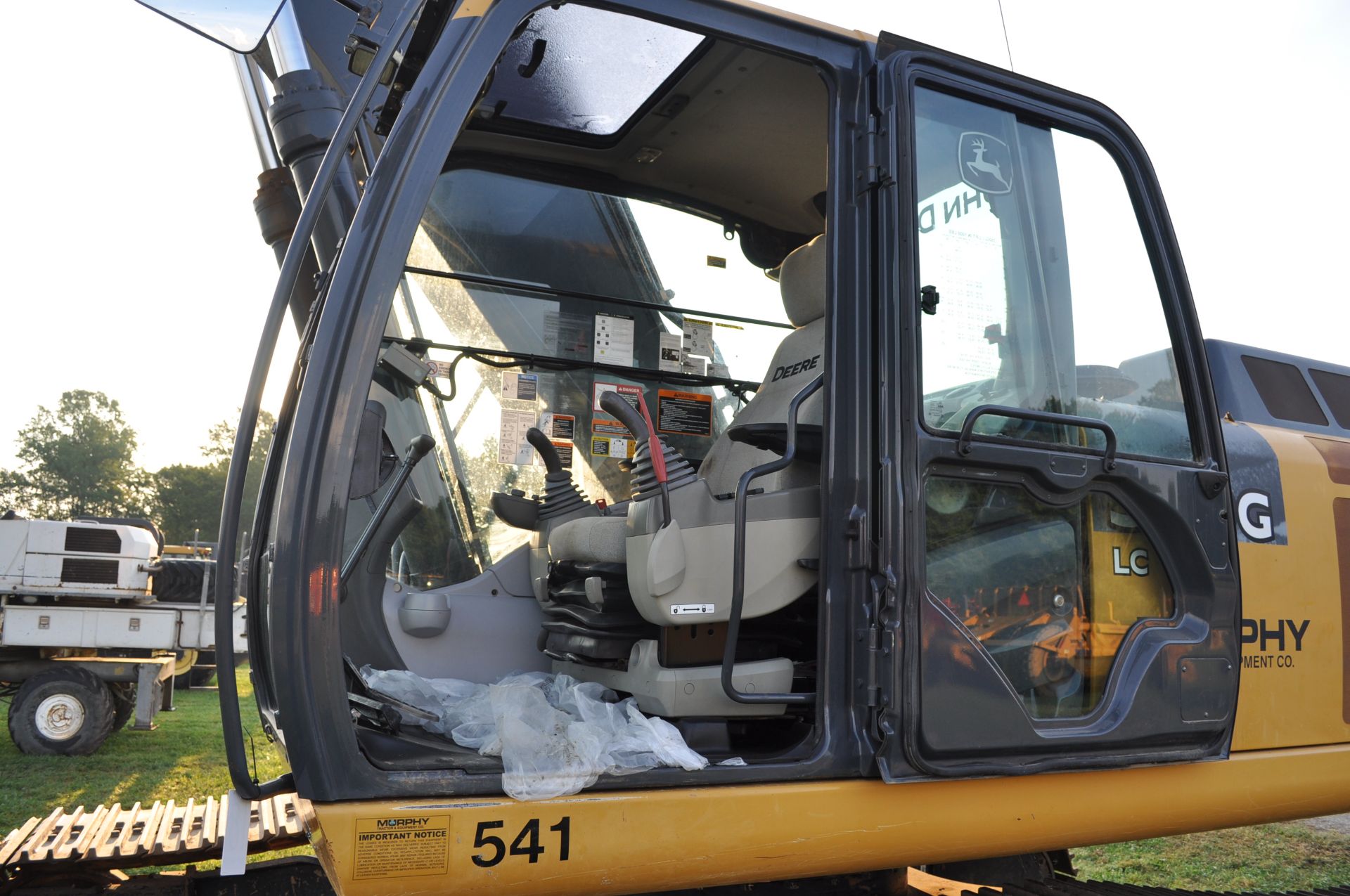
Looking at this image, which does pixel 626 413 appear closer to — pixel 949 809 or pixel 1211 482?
pixel 949 809

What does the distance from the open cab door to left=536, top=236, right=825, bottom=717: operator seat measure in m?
0.34

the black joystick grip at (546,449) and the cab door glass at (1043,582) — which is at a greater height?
the black joystick grip at (546,449)

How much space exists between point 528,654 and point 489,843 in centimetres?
164

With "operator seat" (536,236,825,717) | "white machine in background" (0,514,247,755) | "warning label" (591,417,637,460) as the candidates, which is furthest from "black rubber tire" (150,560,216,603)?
"operator seat" (536,236,825,717)

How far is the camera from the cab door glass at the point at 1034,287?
7.87 ft

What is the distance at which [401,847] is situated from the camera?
1.80 meters

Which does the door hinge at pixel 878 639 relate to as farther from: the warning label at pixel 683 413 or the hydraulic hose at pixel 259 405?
the warning label at pixel 683 413

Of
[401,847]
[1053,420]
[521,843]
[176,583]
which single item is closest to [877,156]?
[1053,420]

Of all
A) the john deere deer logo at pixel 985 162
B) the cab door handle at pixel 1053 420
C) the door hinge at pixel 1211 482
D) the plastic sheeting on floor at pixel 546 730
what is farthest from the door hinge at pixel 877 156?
the plastic sheeting on floor at pixel 546 730

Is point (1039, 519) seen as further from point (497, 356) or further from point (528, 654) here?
point (497, 356)

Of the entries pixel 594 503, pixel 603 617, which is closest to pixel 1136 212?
Answer: pixel 603 617

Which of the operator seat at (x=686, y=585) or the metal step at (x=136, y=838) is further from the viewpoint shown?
the metal step at (x=136, y=838)

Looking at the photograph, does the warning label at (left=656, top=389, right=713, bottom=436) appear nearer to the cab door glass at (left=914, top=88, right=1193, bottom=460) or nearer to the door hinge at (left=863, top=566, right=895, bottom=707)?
the cab door glass at (left=914, top=88, right=1193, bottom=460)

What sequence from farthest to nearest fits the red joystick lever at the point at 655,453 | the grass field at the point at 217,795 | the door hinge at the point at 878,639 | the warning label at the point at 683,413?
the grass field at the point at 217,795
the warning label at the point at 683,413
the red joystick lever at the point at 655,453
the door hinge at the point at 878,639
